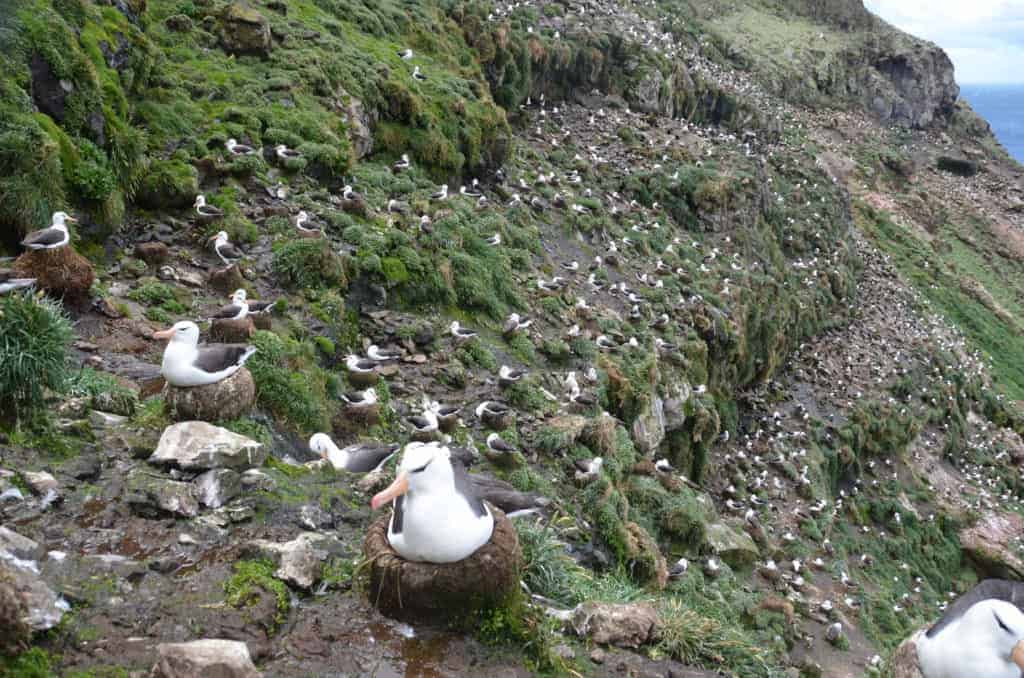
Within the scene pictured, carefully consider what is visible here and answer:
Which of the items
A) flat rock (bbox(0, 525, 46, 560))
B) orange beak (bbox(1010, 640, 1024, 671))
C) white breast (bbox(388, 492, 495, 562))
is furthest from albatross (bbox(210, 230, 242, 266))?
orange beak (bbox(1010, 640, 1024, 671))

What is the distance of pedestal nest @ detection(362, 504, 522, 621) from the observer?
461 centimetres

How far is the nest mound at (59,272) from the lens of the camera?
22.7 feet

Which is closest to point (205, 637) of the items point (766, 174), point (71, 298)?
point (71, 298)

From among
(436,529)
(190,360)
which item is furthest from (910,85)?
(436,529)

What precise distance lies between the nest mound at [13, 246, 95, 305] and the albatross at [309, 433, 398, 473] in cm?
299

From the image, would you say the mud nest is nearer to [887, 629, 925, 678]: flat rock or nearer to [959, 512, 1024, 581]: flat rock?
[887, 629, 925, 678]: flat rock

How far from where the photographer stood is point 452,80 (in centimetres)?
2005

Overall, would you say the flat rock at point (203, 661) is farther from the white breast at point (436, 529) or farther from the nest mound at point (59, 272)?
the nest mound at point (59, 272)

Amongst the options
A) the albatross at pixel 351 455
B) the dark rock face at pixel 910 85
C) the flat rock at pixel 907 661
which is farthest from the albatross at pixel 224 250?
the dark rock face at pixel 910 85

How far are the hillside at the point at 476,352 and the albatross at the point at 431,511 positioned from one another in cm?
64

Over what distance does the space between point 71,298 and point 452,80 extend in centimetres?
1479

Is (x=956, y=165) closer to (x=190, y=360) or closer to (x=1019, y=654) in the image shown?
(x=1019, y=654)

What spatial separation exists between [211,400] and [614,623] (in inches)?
161

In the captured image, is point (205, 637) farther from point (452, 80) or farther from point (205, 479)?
point (452, 80)
